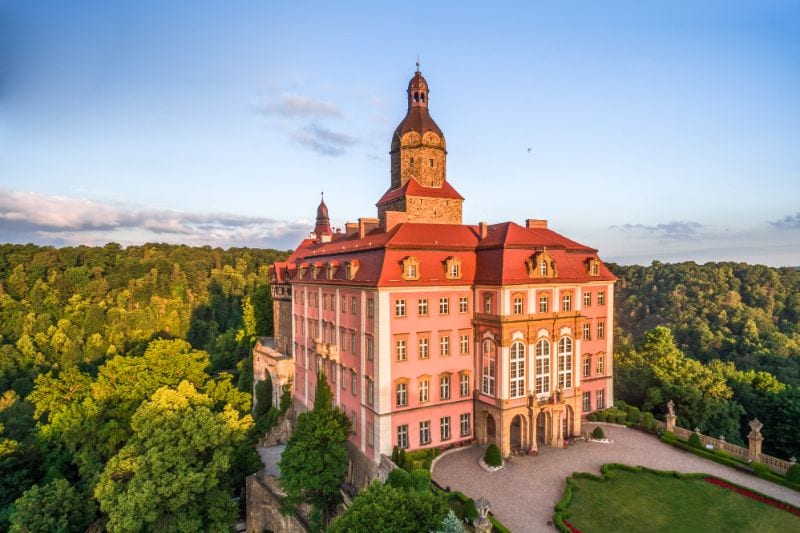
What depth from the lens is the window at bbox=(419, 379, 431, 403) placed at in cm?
2942

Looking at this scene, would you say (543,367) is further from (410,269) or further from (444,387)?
(410,269)

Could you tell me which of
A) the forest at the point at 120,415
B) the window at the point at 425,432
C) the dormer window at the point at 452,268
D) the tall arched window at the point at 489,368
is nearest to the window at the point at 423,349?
the tall arched window at the point at 489,368

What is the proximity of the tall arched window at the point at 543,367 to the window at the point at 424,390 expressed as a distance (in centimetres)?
→ 725

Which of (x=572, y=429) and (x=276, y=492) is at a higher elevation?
(x=572, y=429)

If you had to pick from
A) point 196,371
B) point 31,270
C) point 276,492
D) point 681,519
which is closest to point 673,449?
point 681,519

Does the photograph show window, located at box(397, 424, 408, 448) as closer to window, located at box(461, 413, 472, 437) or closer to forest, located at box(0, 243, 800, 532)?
window, located at box(461, 413, 472, 437)

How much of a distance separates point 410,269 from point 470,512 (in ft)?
46.2

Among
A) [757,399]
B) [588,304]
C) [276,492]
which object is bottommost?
[276,492]

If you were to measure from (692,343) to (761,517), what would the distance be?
49.3 meters

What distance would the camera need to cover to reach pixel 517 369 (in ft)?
95.4

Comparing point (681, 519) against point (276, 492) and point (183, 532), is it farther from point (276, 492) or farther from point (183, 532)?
point (183, 532)

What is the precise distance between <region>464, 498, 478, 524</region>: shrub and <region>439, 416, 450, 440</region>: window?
8446mm

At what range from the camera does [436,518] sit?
17.7 m

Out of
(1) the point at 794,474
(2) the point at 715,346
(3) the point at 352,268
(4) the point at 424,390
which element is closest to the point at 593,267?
(1) the point at 794,474
